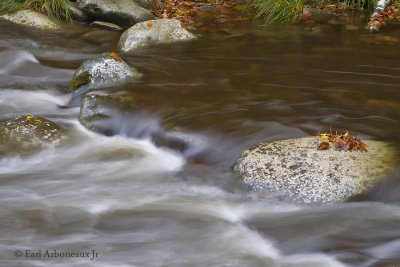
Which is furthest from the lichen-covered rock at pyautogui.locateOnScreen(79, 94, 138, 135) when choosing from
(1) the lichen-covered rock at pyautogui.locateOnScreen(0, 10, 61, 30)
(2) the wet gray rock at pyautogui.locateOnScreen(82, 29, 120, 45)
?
(1) the lichen-covered rock at pyautogui.locateOnScreen(0, 10, 61, 30)

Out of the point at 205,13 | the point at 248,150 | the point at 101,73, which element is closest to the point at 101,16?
the point at 205,13

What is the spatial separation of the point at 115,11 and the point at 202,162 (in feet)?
21.4

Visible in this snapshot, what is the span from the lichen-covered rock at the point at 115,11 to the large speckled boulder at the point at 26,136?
17.6 feet

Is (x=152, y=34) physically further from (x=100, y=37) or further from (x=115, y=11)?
(x=115, y=11)

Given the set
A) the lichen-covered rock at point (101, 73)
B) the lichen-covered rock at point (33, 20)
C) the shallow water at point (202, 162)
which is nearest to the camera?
the shallow water at point (202, 162)

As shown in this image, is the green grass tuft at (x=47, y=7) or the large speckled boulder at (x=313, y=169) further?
the green grass tuft at (x=47, y=7)

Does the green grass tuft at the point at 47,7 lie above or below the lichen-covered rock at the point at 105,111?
above

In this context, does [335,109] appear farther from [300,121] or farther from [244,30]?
[244,30]

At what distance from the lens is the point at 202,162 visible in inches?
253

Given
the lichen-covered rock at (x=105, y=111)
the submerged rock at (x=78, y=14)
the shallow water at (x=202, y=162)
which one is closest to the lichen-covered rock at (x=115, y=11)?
the submerged rock at (x=78, y=14)

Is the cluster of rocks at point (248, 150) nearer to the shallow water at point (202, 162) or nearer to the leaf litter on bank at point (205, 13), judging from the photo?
the shallow water at point (202, 162)

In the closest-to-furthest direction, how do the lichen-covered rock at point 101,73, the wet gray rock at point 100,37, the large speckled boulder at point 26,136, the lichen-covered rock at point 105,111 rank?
the large speckled boulder at point 26,136
the lichen-covered rock at point 105,111
the lichen-covered rock at point 101,73
the wet gray rock at point 100,37

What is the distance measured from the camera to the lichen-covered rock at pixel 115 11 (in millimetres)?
12117

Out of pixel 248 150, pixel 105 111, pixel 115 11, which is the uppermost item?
pixel 115 11
